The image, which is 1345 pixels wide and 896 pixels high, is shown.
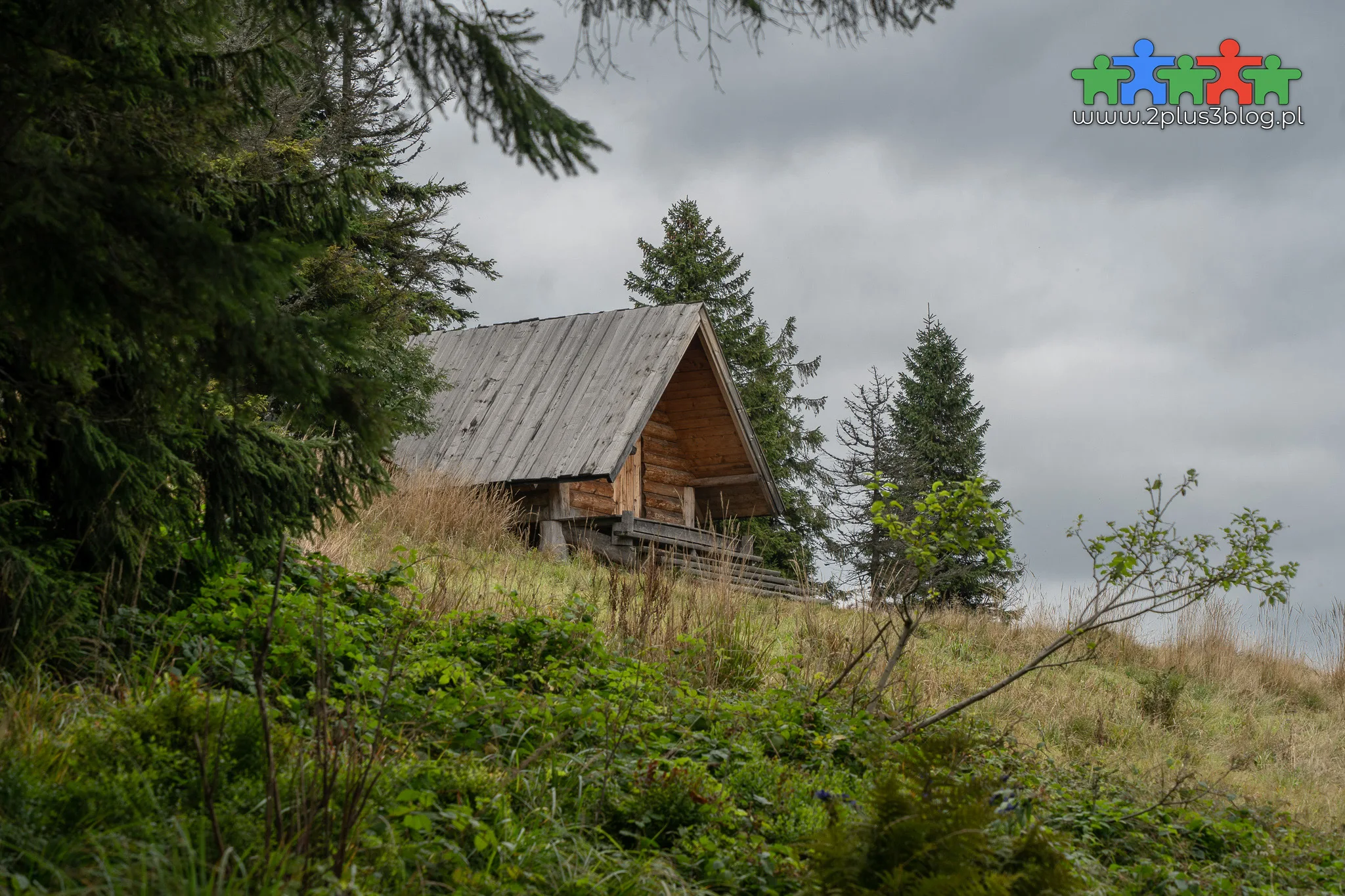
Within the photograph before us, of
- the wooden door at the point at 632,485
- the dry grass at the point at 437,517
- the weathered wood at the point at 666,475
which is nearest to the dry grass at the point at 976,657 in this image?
the dry grass at the point at 437,517

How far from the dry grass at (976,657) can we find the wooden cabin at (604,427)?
1023 millimetres

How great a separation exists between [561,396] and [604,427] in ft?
4.45

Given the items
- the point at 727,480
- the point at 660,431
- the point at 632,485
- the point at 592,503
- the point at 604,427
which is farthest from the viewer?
the point at 727,480

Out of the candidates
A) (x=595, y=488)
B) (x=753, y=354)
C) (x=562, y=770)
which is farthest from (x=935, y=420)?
(x=562, y=770)

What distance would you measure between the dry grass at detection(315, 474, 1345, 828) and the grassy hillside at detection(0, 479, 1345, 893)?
0.06 meters

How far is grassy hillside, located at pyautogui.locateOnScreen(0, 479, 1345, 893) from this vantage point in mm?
2822

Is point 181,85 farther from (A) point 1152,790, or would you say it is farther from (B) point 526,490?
(B) point 526,490

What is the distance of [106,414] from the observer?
4410mm

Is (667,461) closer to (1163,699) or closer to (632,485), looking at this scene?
(632,485)

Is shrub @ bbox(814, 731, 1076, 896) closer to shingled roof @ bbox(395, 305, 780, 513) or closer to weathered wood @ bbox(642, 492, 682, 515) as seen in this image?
shingled roof @ bbox(395, 305, 780, 513)

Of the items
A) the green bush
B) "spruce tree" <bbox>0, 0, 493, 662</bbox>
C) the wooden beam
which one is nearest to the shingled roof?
the wooden beam

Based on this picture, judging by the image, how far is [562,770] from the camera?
12.5ft

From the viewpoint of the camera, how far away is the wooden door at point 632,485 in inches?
634

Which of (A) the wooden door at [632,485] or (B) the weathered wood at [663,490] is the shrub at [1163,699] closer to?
(A) the wooden door at [632,485]
